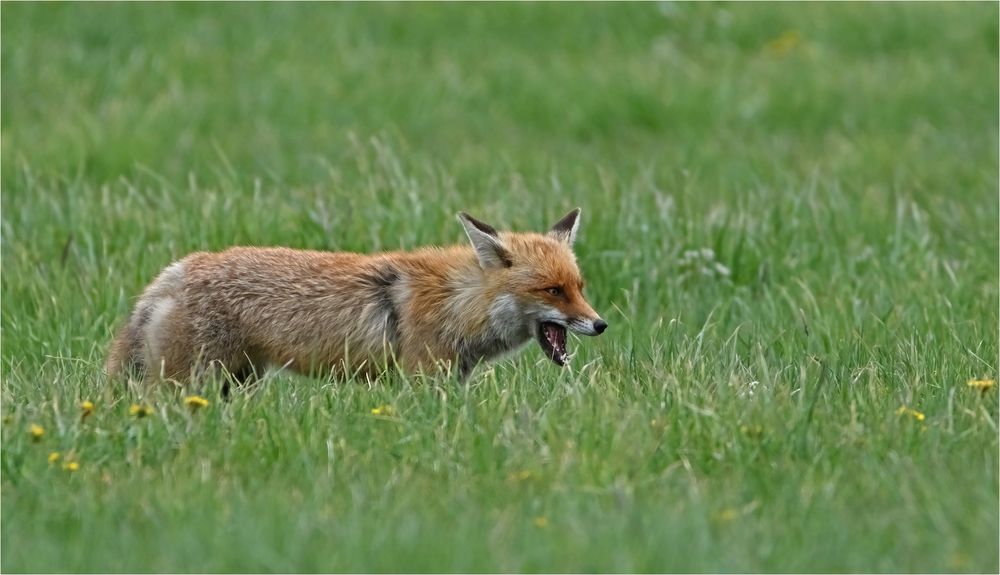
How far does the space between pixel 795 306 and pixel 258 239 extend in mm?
3378

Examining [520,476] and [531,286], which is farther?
[531,286]

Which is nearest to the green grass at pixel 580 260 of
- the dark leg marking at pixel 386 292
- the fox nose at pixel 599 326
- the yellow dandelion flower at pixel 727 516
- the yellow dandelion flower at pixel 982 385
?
the yellow dandelion flower at pixel 727 516

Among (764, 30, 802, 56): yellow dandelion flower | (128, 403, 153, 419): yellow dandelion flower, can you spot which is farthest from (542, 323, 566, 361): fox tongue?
(764, 30, 802, 56): yellow dandelion flower

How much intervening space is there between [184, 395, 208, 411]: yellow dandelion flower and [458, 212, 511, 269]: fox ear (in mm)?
1665

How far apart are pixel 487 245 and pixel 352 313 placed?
73 centimetres

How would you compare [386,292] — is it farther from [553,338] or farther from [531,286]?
[553,338]

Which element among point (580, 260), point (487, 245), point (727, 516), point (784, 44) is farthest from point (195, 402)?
point (784, 44)

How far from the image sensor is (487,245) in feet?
23.0

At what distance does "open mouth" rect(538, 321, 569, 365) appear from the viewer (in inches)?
277

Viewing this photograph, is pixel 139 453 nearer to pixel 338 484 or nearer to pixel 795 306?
pixel 338 484

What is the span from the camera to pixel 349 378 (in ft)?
22.8

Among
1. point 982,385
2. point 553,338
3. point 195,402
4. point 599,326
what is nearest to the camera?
point 195,402

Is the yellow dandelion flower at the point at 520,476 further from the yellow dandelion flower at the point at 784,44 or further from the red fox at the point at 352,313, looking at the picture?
the yellow dandelion flower at the point at 784,44

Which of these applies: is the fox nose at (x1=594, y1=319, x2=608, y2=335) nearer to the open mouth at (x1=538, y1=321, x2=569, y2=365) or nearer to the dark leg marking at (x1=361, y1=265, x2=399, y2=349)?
the open mouth at (x1=538, y1=321, x2=569, y2=365)
